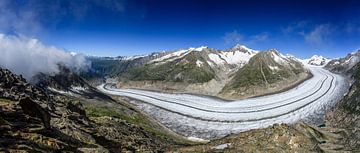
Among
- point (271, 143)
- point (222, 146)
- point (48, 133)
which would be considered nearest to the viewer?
point (48, 133)

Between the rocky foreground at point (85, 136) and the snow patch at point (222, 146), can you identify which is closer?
the rocky foreground at point (85, 136)

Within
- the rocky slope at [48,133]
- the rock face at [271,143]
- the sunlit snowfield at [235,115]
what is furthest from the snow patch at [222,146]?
the sunlit snowfield at [235,115]

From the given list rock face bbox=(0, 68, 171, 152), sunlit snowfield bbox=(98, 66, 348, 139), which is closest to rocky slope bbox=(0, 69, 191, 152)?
rock face bbox=(0, 68, 171, 152)

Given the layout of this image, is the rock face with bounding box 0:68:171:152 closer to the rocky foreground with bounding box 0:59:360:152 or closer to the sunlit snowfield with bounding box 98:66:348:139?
the rocky foreground with bounding box 0:59:360:152

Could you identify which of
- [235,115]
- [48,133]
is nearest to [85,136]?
[48,133]

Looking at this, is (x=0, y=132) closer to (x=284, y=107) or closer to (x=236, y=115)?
(x=236, y=115)

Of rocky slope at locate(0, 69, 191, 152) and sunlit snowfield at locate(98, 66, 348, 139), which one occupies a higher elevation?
rocky slope at locate(0, 69, 191, 152)

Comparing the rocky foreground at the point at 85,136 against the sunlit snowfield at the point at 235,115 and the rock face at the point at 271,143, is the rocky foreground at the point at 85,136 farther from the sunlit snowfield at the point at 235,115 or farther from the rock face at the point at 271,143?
the sunlit snowfield at the point at 235,115

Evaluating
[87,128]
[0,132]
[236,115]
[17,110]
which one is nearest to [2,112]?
[17,110]

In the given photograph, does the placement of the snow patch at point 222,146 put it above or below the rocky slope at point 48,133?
below

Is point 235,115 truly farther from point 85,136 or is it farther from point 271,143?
point 85,136

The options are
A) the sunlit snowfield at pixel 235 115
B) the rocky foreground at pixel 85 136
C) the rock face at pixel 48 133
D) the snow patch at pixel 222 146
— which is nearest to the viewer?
the rock face at pixel 48 133
